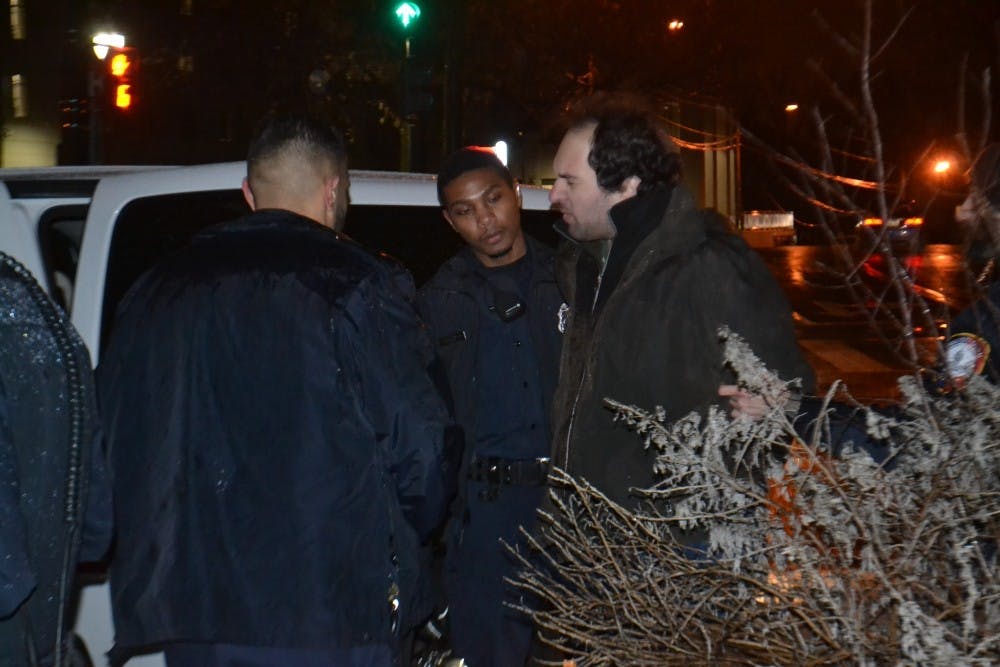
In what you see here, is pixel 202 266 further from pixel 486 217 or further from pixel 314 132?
pixel 486 217

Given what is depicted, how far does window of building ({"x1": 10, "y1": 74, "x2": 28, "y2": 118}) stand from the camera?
34.3 metres

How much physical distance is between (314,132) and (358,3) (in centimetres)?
1634

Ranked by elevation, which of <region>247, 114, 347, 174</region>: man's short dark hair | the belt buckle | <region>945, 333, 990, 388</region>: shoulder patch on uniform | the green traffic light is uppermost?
the green traffic light

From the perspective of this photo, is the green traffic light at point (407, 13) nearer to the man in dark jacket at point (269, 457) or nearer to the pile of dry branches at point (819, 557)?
the man in dark jacket at point (269, 457)

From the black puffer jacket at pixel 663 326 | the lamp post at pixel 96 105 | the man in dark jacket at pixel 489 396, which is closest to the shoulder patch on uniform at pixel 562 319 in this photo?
the man in dark jacket at pixel 489 396

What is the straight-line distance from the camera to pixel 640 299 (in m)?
3.26

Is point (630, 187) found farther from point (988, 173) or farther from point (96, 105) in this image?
point (96, 105)

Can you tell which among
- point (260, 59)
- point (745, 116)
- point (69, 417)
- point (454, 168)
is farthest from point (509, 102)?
point (69, 417)

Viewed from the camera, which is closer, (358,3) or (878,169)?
(878,169)

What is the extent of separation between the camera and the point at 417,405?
9.50ft

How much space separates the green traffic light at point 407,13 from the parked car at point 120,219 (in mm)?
8123

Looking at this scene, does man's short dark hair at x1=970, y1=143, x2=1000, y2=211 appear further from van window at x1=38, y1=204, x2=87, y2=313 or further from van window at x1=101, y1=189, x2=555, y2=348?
van window at x1=38, y1=204, x2=87, y2=313

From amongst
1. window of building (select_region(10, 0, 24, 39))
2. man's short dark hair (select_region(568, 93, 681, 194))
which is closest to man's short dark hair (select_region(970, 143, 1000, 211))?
man's short dark hair (select_region(568, 93, 681, 194))

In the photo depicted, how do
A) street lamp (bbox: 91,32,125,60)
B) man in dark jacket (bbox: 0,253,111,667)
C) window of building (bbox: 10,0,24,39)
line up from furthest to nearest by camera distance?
window of building (bbox: 10,0,24,39)
street lamp (bbox: 91,32,125,60)
man in dark jacket (bbox: 0,253,111,667)
